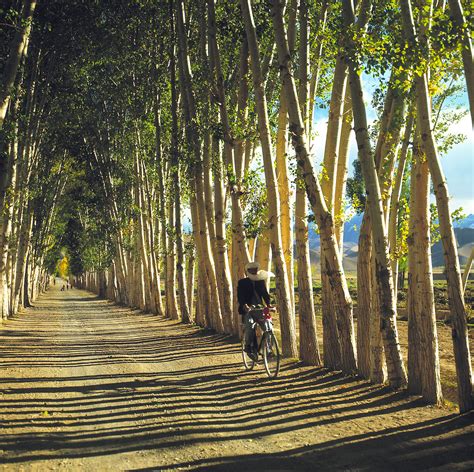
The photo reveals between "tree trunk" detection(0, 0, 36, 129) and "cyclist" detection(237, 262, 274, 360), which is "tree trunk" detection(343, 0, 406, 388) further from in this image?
"tree trunk" detection(0, 0, 36, 129)

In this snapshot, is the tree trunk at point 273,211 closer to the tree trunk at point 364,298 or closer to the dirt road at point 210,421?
the dirt road at point 210,421

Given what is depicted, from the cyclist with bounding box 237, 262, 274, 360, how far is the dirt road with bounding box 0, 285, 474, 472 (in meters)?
0.79

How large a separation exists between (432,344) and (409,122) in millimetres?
4062

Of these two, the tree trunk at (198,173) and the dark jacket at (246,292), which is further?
the tree trunk at (198,173)

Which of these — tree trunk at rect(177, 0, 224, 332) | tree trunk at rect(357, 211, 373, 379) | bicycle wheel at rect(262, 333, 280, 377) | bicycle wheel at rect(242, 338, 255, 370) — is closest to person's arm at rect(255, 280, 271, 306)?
bicycle wheel at rect(262, 333, 280, 377)

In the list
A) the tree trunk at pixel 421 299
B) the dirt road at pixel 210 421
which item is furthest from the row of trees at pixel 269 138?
the dirt road at pixel 210 421

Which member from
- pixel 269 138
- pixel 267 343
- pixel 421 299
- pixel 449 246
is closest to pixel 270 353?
pixel 267 343

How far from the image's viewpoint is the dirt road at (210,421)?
18.7 ft

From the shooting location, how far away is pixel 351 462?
5633mm

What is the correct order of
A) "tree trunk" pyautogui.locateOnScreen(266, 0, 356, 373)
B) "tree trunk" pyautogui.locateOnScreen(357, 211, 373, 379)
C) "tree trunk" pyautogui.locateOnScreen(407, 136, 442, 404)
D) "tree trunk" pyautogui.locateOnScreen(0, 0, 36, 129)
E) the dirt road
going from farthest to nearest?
1. "tree trunk" pyautogui.locateOnScreen(0, 0, 36, 129)
2. "tree trunk" pyautogui.locateOnScreen(266, 0, 356, 373)
3. "tree trunk" pyautogui.locateOnScreen(357, 211, 373, 379)
4. "tree trunk" pyautogui.locateOnScreen(407, 136, 442, 404)
5. the dirt road

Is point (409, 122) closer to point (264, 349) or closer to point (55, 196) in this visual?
point (264, 349)

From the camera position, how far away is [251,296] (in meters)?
11.2

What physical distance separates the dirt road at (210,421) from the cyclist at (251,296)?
0.79 meters

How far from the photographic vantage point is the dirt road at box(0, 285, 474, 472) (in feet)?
18.7
